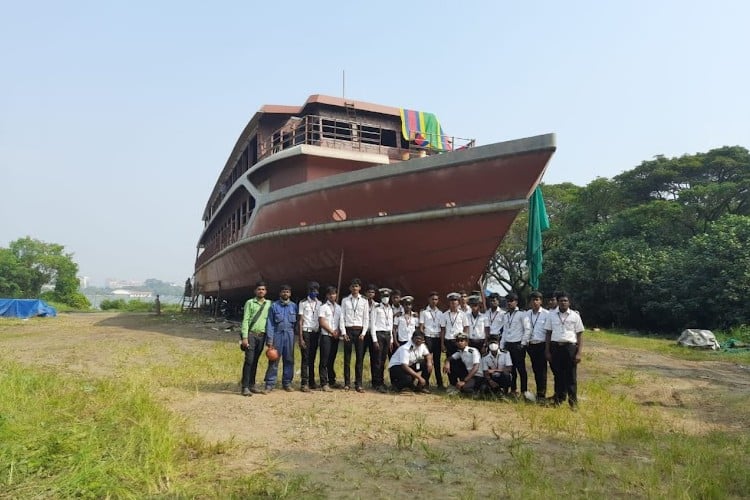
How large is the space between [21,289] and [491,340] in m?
45.2

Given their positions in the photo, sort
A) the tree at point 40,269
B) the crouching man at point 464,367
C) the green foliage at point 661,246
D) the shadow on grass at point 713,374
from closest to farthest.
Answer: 1. the crouching man at point 464,367
2. the shadow on grass at point 713,374
3. the green foliage at point 661,246
4. the tree at point 40,269

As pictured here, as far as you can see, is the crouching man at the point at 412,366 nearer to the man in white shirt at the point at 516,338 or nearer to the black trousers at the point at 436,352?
the black trousers at the point at 436,352

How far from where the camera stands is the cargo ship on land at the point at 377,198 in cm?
841

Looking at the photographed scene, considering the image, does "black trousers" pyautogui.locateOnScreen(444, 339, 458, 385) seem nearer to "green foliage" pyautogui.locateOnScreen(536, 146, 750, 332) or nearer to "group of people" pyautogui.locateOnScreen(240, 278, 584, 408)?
"group of people" pyautogui.locateOnScreen(240, 278, 584, 408)

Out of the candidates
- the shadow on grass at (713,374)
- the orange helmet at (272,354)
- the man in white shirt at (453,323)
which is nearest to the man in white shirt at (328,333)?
the orange helmet at (272,354)

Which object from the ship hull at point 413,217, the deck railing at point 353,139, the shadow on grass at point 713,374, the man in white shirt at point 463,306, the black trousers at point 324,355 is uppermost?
the deck railing at point 353,139

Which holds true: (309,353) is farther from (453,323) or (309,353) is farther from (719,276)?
(719,276)

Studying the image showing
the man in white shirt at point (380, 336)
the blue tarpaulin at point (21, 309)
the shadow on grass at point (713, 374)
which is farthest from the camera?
the blue tarpaulin at point (21, 309)

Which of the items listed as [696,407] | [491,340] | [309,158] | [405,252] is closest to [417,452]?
[491,340]

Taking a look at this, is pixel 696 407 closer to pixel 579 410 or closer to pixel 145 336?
pixel 579 410

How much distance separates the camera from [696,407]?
564 centimetres

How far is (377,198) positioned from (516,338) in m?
3.97

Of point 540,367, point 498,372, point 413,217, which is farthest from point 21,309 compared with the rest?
point 540,367

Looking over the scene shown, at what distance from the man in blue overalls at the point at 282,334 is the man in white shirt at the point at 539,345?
2.72m
